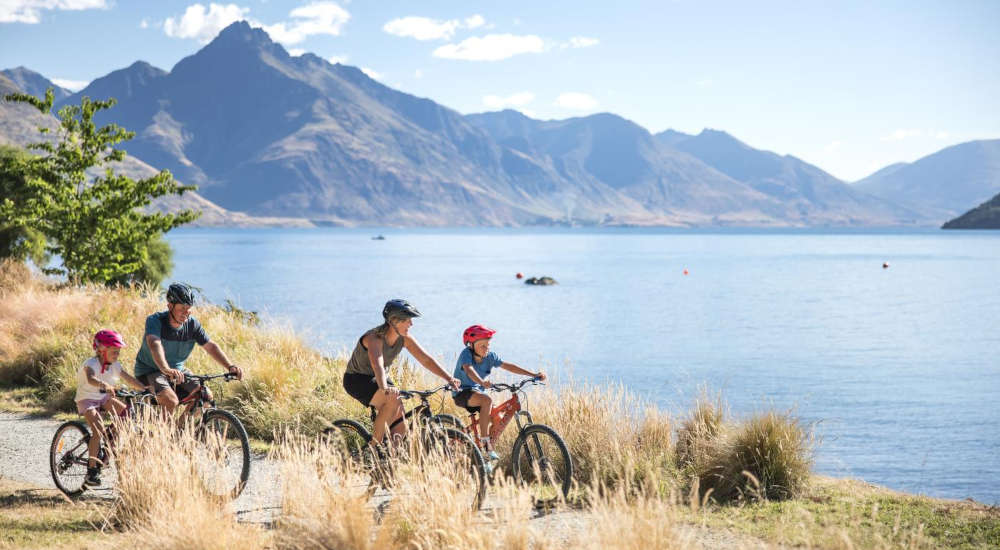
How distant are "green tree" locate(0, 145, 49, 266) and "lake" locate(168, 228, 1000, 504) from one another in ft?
25.2

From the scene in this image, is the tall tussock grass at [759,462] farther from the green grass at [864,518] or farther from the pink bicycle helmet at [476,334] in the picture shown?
the pink bicycle helmet at [476,334]

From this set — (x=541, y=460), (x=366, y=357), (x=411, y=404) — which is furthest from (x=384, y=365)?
(x=411, y=404)

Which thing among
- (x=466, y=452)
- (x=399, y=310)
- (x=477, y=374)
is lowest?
(x=466, y=452)

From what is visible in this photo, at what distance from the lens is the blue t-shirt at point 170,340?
7680 millimetres

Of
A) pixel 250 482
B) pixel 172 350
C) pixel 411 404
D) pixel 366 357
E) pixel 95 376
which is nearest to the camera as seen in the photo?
pixel 366 357

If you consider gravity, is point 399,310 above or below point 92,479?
above

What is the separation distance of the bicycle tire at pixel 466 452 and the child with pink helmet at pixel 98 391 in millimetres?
2990

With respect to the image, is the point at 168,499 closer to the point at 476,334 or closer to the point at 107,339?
the point at 107,339

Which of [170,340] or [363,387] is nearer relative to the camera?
[363,387]

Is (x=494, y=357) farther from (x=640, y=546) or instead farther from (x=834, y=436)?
(x=834, y=436)

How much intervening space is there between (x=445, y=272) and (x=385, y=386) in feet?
250

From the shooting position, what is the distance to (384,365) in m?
7.14

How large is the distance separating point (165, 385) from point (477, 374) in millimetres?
2988

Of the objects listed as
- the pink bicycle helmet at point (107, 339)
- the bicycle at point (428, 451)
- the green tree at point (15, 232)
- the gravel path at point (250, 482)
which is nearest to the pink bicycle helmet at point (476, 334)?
the bicycle at point (428, 451)
